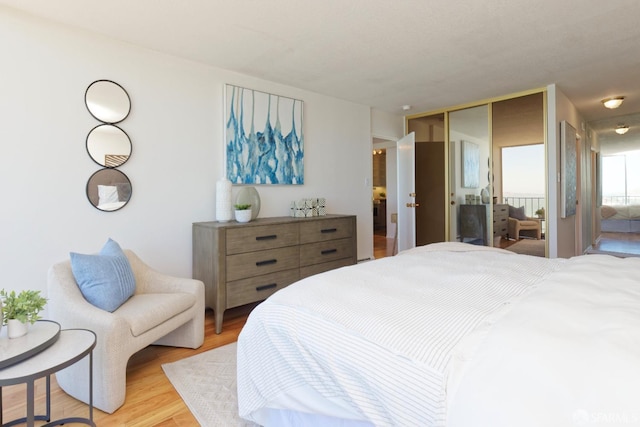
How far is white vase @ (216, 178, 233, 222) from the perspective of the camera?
3137 millimetres

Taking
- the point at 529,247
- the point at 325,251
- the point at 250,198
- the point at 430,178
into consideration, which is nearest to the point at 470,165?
the point at 430,178

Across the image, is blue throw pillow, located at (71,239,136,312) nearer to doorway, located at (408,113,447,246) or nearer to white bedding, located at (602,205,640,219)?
doorway, located at (408,113,447,246)

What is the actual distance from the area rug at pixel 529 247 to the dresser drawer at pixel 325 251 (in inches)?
94.4

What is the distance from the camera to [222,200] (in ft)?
10.3

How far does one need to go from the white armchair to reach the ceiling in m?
1.87

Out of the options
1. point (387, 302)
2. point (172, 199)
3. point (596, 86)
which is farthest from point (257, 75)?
point (596, 86)

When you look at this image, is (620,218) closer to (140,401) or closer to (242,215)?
(242,215)

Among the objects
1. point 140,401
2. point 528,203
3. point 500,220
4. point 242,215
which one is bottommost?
point 140,401

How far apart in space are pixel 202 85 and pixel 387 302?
288 cm

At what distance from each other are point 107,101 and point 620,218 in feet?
38.6

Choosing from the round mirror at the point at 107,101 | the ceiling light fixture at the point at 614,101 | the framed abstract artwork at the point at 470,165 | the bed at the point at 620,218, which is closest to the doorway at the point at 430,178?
the framed abstract artwork at the point at 470,165

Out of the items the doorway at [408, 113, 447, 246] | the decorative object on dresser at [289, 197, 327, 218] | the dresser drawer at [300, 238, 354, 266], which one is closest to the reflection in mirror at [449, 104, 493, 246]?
the doorway at [408, 113, 447, 246]

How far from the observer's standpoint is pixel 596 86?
4.08 m

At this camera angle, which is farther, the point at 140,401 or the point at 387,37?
the point at 387,37
